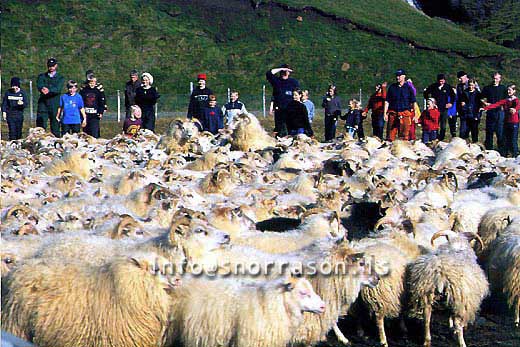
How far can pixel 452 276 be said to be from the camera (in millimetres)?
7195

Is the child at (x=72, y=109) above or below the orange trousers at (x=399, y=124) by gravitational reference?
above

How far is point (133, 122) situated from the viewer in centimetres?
1766

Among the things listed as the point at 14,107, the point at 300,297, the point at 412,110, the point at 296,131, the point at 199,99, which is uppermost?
the point at 199,99

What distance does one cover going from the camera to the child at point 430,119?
60.5 feet

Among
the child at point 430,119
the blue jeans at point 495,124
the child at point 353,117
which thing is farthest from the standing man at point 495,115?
the child at point 353,117

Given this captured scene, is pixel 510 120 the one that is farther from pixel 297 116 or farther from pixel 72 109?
pixel 72 109

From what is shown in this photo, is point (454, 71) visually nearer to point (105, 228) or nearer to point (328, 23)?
point (328, 23)

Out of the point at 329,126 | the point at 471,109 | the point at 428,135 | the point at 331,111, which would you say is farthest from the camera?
the point at 329,126

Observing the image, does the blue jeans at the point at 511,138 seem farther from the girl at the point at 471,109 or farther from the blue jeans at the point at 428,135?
the girl at the point at 471,109

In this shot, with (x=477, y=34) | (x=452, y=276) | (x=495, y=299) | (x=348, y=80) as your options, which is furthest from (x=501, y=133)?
(x=477, y=34)

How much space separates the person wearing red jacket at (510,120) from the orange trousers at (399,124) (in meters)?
2.17

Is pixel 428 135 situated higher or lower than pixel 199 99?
lower

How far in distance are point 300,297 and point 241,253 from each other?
3.46 feet

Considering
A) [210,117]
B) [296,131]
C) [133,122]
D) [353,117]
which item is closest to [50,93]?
[133,122]
